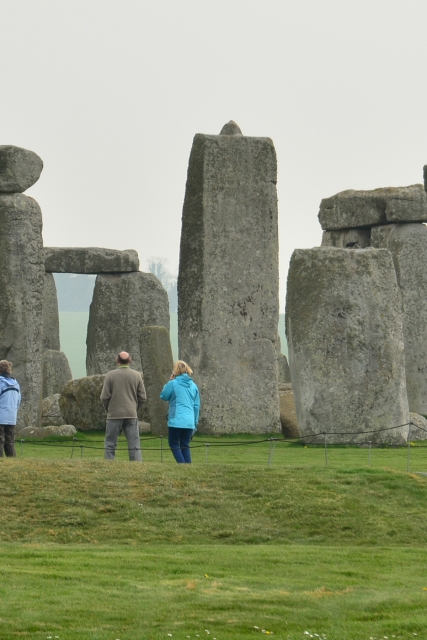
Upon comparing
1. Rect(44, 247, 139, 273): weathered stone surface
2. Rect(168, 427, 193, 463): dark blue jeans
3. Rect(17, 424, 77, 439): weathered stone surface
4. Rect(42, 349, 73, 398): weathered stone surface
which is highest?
Rect(44, 247, 139, 273): weathered stone surface

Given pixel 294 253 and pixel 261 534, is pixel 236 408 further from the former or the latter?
pixel 261 534

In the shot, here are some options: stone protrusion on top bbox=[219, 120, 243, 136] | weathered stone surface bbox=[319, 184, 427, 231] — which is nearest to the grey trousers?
stone protrusion on top bbox=[219, 120, 243, 136]

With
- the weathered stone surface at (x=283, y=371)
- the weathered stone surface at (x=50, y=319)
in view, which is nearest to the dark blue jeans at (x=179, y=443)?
the weathered stone surface at (x=50, y=319)

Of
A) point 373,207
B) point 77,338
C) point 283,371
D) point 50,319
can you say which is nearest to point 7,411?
point 373,207

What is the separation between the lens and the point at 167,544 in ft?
38.8

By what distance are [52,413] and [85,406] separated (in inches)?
61.0

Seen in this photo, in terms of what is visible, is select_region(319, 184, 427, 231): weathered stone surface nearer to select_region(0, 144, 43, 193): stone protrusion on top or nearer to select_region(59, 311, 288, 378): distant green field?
select_region(0, 144, 43, 193): stone protrusion on top

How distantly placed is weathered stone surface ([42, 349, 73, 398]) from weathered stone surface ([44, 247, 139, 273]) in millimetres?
3571

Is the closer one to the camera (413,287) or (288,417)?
(288,417)

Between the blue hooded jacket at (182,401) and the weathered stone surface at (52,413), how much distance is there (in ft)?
23.4

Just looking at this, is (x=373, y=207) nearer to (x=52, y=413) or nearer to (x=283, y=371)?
(x=283, y=371)

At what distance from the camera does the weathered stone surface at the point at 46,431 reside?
808 inches

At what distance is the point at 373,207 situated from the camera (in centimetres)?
2744

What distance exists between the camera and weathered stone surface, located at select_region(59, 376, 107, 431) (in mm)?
22109
